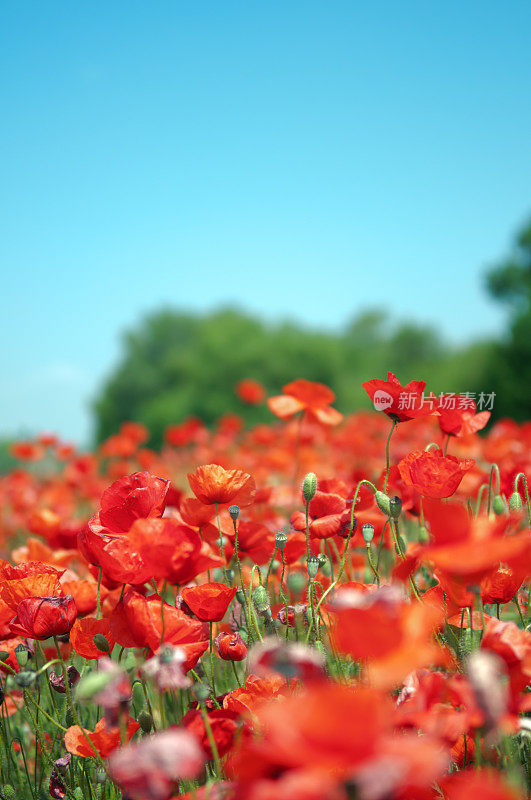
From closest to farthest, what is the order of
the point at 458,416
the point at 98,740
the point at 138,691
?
the point at 98,740, the point at 138,691, the point at 458,416

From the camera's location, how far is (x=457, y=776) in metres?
0.70

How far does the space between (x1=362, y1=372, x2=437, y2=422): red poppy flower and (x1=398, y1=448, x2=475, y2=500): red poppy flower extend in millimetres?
165

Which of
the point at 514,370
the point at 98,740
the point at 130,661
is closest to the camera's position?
the point at 98,740

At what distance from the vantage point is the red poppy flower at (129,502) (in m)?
1.00

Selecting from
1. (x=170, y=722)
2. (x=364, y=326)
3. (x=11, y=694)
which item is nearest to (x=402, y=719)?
(x=170, y=722)

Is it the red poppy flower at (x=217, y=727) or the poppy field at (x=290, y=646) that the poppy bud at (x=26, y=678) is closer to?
the poppy field at (x=290, y=646)

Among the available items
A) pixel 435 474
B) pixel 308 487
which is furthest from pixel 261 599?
pixel 435 474

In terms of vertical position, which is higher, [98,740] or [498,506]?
[498,506]

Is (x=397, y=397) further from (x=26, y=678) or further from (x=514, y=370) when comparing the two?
(x=514, y=370)

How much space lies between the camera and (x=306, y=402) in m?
2.00

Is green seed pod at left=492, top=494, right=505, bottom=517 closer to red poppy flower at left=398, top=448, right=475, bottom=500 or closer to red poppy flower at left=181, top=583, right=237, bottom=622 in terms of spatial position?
red poppy flower at left=398, top=448, right=475, bottom=500

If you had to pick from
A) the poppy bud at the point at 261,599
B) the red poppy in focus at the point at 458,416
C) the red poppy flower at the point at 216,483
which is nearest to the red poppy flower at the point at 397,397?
the red poppy in focus at the point at 458,416

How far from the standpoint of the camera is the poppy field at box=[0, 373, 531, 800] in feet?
1.50

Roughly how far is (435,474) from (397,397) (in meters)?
0.21
